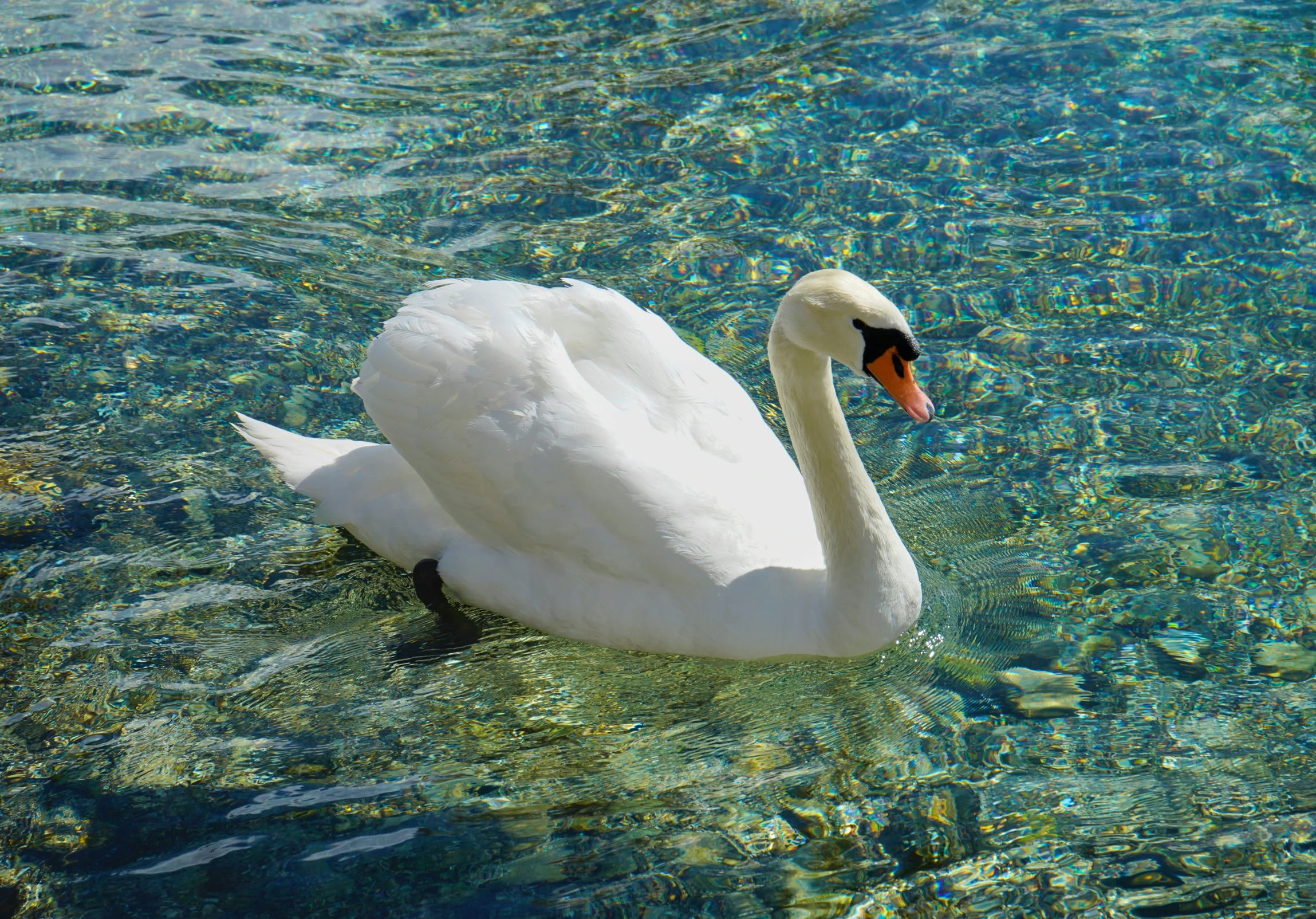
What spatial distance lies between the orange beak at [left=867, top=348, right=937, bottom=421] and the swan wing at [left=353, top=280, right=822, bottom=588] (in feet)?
2.31

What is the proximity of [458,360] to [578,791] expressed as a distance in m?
1.49

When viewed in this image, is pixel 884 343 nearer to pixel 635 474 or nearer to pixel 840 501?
pixel 840 501

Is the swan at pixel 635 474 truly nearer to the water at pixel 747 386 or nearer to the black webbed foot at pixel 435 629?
the black webbed foot at pixel 435 629

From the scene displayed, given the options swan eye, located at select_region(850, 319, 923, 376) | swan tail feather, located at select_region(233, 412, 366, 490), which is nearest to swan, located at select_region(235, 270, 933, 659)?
swan eye, located at select_region(850, 319, 923, 376)

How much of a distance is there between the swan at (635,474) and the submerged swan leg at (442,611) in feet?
0.08

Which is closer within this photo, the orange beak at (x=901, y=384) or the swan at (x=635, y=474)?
the orange beak at (x=901, y=384)

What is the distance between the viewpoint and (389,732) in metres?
4.07

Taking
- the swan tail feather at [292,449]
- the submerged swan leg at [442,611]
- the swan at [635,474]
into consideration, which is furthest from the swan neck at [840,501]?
the swan tail feather at [292,449]

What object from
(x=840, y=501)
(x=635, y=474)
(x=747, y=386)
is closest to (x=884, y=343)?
(x=840, y=501)

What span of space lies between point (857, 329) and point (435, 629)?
185 centimetres

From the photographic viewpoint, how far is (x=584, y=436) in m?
4.19

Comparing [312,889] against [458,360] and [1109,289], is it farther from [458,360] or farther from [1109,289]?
[1109,289]

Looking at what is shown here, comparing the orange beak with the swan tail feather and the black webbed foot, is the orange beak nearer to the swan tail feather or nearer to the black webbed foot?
the black webbed foot

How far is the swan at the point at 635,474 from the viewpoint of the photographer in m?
4.07
